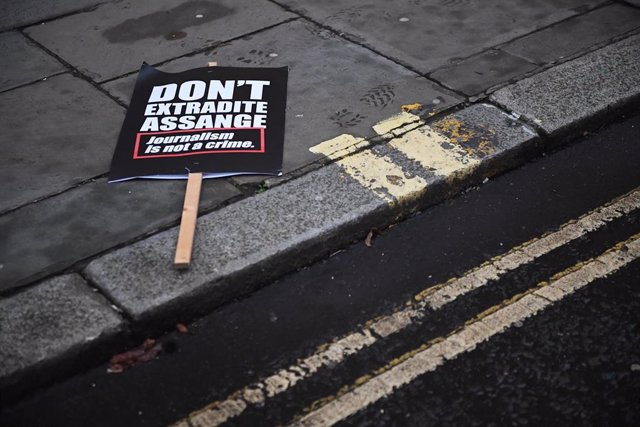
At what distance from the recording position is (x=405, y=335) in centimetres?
306

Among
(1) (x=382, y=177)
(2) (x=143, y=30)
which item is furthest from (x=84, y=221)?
(2) (x=143, y=30)

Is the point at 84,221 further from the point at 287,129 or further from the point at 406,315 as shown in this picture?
the point at 406,315

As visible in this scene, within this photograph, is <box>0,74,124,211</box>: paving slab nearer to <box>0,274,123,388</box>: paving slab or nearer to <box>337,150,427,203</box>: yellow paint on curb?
<box>0,274,123,388</box>: paving slab

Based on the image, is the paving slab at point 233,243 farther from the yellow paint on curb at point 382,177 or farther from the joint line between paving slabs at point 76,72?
the joint line between paving slabs at point 76,72

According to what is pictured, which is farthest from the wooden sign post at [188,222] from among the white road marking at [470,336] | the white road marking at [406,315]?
the white road marking at [470,336]

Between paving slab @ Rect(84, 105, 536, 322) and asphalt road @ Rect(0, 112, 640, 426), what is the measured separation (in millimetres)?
103

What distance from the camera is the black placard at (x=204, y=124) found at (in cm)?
383

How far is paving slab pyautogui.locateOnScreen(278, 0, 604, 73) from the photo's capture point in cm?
476

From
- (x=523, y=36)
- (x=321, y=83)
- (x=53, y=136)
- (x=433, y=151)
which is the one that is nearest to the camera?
(x=433, y=151)

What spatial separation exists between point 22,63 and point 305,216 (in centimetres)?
243

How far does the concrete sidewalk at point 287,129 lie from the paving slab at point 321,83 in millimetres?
13

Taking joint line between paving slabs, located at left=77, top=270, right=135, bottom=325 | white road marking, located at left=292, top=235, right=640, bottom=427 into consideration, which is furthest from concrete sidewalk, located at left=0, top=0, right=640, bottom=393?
white road marking, located at left=292, top=235, right=640, bottom=427

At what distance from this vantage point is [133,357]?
302cm

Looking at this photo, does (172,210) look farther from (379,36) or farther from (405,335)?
(379,36)
